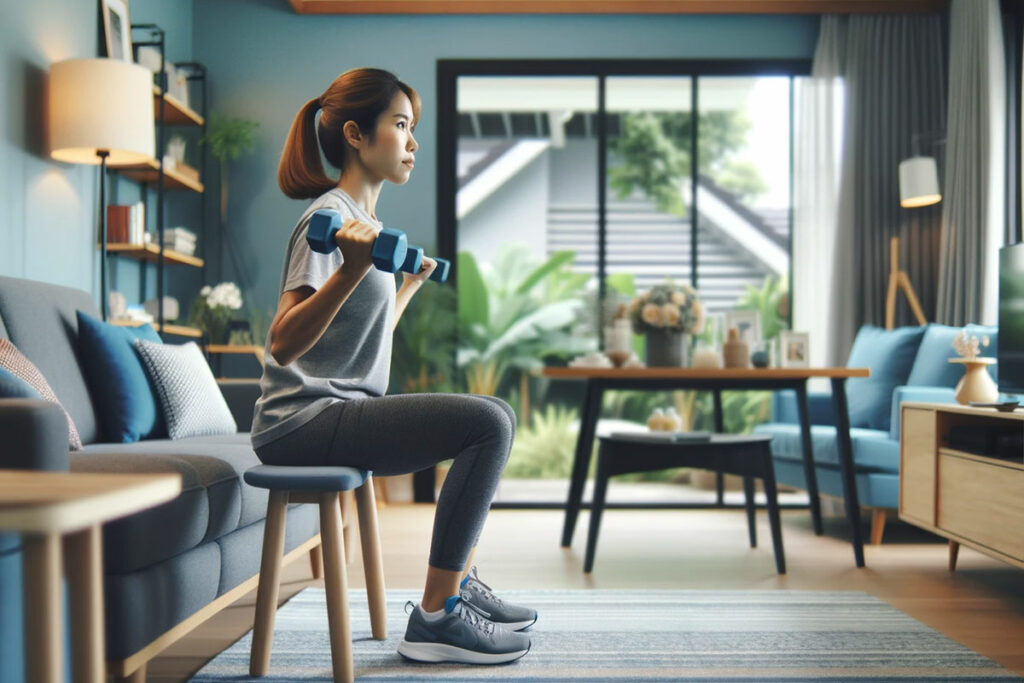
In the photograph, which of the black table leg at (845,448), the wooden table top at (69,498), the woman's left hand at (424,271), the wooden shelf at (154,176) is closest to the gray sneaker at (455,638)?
the woman's left hand at (424,271)

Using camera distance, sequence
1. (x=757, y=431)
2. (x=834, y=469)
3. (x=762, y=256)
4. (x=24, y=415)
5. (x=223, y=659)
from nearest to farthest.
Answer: (x=24, y=415), (x=223, y=659), (x=834, y=469), (x=757, y=431), (x=762, y=256)

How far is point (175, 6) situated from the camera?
4484mm

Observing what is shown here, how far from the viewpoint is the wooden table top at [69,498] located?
0.57 metres

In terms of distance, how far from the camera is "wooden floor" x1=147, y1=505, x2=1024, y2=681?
2230 millimetres

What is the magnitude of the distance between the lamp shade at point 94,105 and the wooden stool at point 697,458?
1997 millimetres

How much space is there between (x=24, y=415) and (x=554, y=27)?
3981 millimetres

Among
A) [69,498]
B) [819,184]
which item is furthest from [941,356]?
[69,498]

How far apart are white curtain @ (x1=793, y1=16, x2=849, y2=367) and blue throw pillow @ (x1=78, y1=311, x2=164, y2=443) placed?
10.9ft

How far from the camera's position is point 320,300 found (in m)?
1.54

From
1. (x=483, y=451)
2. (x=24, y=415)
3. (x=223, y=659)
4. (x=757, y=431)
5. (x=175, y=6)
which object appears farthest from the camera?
(x=175, y=6)

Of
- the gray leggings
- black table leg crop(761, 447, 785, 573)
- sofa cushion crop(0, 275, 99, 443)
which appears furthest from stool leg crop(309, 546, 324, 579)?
black table leg crop(761, 447, 785, 573)

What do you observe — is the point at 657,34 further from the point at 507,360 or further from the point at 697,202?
the point at 507,360

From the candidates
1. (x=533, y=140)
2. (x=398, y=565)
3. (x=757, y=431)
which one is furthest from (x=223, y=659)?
→ (x=533, y=140)

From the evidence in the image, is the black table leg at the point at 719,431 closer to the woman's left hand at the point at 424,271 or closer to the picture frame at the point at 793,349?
the picture frame at the point at 793,349
